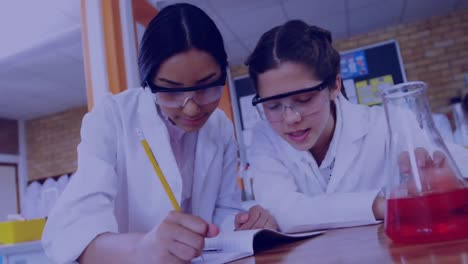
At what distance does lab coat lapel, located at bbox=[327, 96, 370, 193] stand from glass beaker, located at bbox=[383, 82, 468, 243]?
1.82 ft

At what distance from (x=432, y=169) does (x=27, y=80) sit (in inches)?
224

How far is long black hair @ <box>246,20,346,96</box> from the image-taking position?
1.24 m

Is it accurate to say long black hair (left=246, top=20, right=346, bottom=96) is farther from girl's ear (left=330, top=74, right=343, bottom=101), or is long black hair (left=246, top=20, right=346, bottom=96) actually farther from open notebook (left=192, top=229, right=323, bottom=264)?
open notebook (left=192, top=229, right=323, bottom=264)

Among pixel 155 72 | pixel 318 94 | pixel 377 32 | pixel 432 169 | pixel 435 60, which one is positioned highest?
pixel 377 32

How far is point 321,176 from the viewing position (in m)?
1.28

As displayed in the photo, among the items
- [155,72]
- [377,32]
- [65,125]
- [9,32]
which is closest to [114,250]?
[155,72]

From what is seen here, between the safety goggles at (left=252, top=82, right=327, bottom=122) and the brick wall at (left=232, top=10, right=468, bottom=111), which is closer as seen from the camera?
the safety goggles at (left=252, top=82, right=327, bottom=122)

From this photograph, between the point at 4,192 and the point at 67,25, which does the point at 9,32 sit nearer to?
the point at 67,25

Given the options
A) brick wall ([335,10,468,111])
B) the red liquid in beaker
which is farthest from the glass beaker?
brick wall ([335,10,468,111])

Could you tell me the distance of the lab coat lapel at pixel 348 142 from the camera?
121 centimetres

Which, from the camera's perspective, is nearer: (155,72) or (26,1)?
(155,72)

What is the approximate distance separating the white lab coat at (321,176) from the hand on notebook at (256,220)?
0.11 ft

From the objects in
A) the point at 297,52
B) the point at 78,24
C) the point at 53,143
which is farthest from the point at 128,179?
the point at 53,143

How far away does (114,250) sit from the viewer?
78 centimetres
